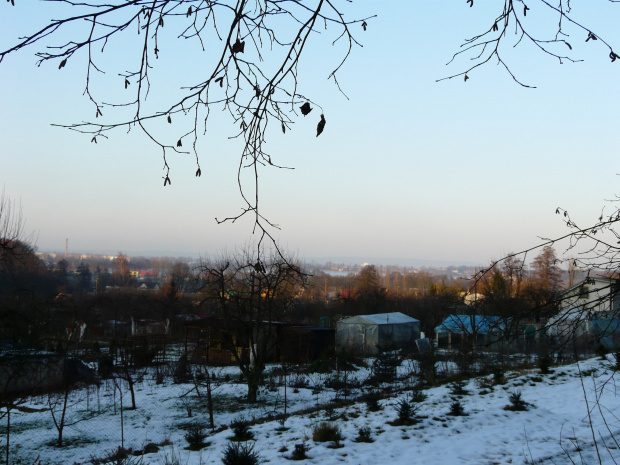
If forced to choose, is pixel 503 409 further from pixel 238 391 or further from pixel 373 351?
pixel 373 351

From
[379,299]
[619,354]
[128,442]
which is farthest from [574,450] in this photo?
[379,299]

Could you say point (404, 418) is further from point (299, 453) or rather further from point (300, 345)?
point (300, 345)

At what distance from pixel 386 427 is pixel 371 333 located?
17.7 meters

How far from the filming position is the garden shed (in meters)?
26.0

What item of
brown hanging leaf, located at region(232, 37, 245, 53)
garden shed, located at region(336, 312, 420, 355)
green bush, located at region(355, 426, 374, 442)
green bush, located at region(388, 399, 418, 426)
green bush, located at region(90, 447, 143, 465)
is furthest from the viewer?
garden shed, located at region(336, 312, 420, 355)

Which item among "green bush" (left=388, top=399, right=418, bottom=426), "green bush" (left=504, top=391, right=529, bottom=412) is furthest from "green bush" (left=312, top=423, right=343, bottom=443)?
"green bush" (left=504, top=391, right=529, bottom=412)

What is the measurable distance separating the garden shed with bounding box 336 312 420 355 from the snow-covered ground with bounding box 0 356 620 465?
11.0 meters

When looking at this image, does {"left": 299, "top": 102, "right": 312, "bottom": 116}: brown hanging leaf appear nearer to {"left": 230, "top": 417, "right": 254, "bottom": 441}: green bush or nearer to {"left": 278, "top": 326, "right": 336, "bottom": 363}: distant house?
{"left": 230, "top": 417, "right": 254, "bottom": 441}: green bush

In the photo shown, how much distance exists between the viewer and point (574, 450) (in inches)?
291

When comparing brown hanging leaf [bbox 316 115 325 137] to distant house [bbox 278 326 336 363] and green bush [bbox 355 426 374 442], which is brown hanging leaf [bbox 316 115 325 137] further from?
distant house [bbox 278 326 336 363]

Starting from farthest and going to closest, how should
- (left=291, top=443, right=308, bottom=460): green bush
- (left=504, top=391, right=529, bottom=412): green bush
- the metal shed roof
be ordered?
the metal shed roof → (left=504, top=391, right=529, bottom=412): green bush → (left=291, top=443, right=308, bottom=460): green bush

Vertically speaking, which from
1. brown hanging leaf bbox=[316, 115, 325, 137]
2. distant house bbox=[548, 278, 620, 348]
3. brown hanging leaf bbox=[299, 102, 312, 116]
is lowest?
distant house bbox=[548, 278, 620, 348]

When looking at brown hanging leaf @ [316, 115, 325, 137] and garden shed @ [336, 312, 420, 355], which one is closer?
brown hanging leaf @ [316, 115, 325, 137]

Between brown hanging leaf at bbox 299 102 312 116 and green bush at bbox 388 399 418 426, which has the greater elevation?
brown hanging leaf at bbox 299 102 312 116
